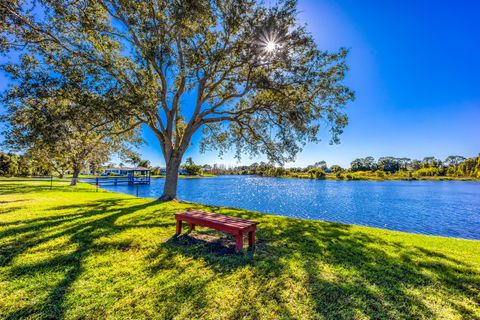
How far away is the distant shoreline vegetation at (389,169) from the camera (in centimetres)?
7056

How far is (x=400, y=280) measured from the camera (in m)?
3.51

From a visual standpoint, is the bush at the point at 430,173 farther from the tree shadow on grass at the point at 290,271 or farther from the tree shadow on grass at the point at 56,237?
the tree shadow on grass at the point at 56,237

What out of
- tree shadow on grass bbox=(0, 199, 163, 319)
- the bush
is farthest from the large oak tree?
the bush

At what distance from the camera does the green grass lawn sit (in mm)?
2668

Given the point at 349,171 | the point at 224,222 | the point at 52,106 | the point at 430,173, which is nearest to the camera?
the point at 224,222

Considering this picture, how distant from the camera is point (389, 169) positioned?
104250mm

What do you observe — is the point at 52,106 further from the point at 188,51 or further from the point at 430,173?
the point at 430,173

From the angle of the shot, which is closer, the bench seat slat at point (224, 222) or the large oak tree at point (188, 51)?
the bench seat slat at point (224, 222)

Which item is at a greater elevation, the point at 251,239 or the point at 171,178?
the point at 171,178

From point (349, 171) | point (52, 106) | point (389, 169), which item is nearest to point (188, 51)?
point (52, 106)

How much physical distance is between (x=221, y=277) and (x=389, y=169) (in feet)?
409

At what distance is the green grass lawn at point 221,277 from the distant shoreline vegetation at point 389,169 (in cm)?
883

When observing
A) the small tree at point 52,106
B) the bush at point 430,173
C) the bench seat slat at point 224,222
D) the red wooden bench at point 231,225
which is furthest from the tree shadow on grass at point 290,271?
the bush at point 430,173

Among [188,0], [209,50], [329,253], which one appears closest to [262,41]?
[209,50]
